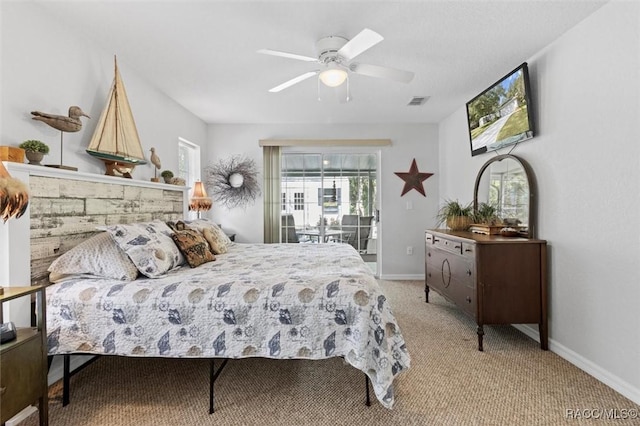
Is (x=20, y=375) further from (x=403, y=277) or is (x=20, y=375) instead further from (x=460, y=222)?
(x=403, y=277)

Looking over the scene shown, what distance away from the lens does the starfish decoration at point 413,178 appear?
4559 millimetres

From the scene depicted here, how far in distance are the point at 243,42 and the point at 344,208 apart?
291 centimetres

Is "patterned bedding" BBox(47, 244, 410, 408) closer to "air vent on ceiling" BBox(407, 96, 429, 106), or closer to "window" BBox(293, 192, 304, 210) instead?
"air vent on ceiling" BBox(407, 96, 429, 106)

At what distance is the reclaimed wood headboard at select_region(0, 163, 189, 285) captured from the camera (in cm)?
164

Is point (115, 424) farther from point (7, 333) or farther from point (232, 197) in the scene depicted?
point (232, 197)

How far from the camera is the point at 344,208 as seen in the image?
472 centimetres

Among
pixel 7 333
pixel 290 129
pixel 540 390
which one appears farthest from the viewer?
pixel 290 129

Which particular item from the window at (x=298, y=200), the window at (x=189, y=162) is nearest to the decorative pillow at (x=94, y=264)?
the window at (x=189, y=162)

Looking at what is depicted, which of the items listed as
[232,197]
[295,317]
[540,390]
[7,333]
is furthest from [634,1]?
[232,197]

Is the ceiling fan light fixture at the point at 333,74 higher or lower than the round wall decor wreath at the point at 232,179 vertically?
higher

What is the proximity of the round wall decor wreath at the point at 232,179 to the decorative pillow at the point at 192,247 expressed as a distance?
2.14 m

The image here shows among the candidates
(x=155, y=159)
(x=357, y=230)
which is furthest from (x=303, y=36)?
(x=357, y=230)

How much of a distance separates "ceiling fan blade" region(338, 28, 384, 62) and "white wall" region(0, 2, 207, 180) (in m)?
1.88

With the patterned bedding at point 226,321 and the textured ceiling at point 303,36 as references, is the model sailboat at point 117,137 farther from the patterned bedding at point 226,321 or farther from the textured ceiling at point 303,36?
the patterned bedding at point 226,321
